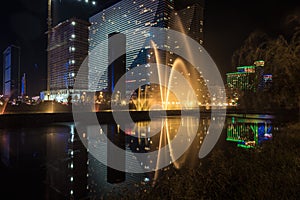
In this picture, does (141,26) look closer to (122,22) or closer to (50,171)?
(122,22)

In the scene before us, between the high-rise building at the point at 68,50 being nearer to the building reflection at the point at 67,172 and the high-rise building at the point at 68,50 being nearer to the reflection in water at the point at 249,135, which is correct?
the reflection in water at the point at 249,135

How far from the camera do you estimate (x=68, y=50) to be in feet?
285

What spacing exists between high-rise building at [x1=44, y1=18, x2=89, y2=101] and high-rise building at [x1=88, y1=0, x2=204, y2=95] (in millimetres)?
8065

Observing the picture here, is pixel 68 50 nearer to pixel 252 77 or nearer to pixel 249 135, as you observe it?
pixel 249 135

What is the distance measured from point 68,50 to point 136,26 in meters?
27.3

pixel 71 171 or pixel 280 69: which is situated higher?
pixel 280 69

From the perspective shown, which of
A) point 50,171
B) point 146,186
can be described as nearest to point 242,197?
point 146,186

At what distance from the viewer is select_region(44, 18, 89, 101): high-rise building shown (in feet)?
280

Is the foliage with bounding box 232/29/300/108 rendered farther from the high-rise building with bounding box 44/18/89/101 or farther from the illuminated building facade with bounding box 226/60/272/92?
the high-rise building with bounding box 44/18/89/101

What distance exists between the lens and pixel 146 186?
5238 mm

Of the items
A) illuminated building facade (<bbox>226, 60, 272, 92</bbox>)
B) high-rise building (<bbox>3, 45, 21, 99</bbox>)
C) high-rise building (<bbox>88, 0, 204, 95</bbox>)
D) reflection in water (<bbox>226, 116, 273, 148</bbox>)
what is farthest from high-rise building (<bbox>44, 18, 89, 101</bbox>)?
illuminated building facade (<bbox>226, 60, 272, 92</bbox>)

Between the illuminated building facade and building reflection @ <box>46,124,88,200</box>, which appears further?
the illuminated building facade

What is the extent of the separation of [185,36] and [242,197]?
256 feet

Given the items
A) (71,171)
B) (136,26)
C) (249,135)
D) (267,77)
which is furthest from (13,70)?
(267,77)
